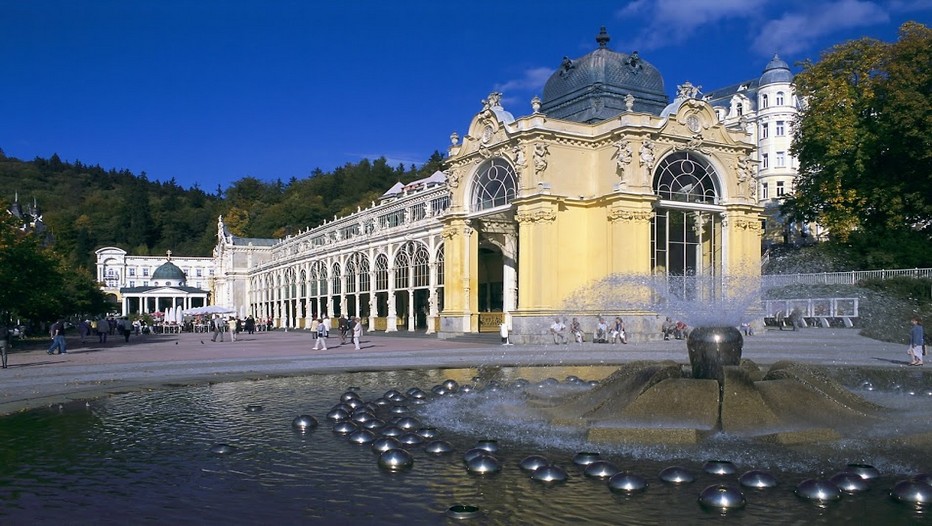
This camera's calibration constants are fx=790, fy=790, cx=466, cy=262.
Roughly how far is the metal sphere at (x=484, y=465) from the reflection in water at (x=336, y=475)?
0.14 metres

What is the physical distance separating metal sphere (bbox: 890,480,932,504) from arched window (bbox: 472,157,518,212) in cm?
3604

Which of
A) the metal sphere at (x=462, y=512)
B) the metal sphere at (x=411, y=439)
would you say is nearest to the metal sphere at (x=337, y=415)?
the metal sphere at (x=411, y=439)

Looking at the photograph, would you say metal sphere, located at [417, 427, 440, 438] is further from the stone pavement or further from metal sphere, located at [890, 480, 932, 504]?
the stone pavement

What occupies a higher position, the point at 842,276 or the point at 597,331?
the point at 842,276

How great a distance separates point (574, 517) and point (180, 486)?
451 cm

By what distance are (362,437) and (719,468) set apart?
16.6ft

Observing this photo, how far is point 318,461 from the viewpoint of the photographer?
10.4m

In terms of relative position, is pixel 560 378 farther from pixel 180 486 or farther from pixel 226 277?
pixel 226 277

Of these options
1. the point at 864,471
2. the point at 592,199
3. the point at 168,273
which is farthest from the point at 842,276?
the point at 168,273

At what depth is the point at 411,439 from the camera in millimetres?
11430

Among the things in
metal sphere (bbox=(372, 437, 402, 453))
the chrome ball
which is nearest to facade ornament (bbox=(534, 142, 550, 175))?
the chrome ball

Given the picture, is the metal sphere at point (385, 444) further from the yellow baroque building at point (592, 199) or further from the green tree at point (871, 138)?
the green tree at point (871, 138)

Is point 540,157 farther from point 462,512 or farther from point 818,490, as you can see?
point 462,512

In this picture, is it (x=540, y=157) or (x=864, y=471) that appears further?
(x=540, y=157)
